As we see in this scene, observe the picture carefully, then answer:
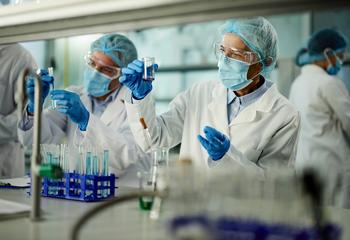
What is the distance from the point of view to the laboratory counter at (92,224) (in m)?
1.14

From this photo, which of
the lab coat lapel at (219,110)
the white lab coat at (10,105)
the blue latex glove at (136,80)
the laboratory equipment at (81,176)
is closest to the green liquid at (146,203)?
the laboratory equipment at (81,176)

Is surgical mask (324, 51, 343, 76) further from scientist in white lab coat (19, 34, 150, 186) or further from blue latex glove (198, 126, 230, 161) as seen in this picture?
blue latex glove (198, 126, 230, 161)

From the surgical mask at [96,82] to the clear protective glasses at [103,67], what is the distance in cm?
2

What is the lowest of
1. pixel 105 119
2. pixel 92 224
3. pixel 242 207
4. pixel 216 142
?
pixel 92 224

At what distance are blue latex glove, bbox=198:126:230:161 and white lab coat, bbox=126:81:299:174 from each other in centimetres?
3

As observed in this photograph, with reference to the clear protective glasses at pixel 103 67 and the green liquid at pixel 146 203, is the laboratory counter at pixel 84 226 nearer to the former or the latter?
the green liquid at pixel 146 203

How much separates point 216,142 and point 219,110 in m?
0.39

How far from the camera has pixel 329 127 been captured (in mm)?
3504

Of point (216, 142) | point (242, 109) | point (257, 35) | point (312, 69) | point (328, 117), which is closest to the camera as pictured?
point (216, 142)

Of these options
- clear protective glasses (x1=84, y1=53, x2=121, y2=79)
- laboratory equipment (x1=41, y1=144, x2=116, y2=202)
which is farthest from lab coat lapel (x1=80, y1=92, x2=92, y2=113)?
laboratory equipment (x1=41, y1=144, x2=116, y2=202)

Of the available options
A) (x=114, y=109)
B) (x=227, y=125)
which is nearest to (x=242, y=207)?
(x=227, y=125)

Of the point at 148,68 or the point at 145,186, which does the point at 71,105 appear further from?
the point at 145,186

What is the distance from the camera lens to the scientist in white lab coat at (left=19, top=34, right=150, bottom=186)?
2.38 metres

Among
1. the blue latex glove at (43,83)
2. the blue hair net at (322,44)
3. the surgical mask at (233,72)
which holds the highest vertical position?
the blue hair net at (322,44)
